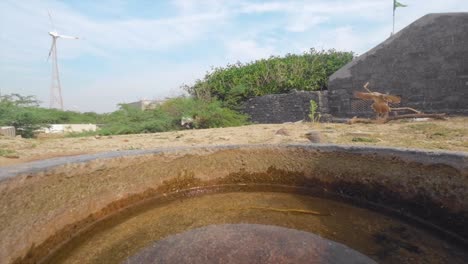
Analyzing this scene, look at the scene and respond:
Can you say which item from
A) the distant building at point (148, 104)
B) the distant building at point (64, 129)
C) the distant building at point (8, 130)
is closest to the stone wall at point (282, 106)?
the distant building at point (148, 104)

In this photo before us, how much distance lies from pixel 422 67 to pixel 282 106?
4.08 metres

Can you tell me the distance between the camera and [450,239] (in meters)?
1.50

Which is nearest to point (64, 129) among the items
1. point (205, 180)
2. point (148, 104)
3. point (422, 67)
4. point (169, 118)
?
point (148, 104)

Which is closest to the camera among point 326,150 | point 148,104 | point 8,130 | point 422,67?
point 326,150

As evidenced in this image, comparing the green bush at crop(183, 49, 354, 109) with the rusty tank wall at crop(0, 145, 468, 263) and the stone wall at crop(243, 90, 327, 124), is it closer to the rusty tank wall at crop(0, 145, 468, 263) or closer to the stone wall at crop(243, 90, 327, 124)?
the stone wall at crop(243, 90, 327, 124)

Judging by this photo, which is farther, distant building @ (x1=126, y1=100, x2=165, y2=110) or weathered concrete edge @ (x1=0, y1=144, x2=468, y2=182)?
distant building @ (x1=126, y1=100, x2=165, y2=110)

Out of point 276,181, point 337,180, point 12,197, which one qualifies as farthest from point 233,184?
point 12,197

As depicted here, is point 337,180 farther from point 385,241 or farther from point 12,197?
point 12,197

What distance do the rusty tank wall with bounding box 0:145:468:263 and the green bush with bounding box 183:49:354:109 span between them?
8.47m

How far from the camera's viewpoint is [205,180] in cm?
219

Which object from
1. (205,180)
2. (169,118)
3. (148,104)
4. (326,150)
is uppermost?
(148,104)

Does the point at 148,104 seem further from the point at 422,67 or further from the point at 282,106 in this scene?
the point at 422,67

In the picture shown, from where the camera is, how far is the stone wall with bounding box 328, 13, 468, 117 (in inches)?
280

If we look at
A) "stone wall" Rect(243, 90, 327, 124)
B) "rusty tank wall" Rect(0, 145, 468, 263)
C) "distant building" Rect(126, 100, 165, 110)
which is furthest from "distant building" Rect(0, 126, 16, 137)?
"rusty tank wall" Rect(0, 145, 468, 263)
